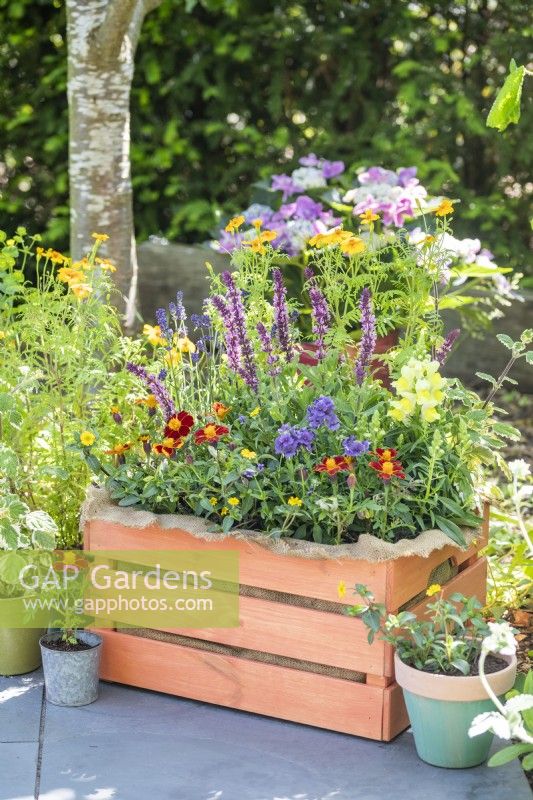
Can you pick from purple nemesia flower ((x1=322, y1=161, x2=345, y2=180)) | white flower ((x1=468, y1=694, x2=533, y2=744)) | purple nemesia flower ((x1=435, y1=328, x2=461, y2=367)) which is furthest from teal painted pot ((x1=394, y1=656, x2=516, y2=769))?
purple nemesia flower ((x1=322, y1=161, x2=345, y2=180))

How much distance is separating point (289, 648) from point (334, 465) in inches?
18.5

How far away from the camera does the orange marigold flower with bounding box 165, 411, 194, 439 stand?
2.76m

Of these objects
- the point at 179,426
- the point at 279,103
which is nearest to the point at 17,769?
the point at 179,426

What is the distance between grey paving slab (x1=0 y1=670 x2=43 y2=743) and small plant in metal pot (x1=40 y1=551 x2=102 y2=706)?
56mm

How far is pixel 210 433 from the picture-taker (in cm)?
267

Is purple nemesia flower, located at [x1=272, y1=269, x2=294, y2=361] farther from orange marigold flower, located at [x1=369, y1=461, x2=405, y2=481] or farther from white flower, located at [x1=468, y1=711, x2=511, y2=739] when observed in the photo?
white flower, located at [x1=468, y1=711, x2=511, y2=739]

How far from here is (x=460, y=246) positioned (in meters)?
3.95

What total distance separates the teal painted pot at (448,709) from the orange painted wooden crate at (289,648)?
0.37ft

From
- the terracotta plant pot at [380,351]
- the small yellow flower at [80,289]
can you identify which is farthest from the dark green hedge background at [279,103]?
the small yellow flower at [80,289]

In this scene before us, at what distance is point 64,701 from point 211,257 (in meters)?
3.06

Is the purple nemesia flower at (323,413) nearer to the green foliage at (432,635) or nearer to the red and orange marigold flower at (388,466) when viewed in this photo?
the red and orange marigold flower at (388,466)

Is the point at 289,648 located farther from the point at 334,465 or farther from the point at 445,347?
the point at 445,347

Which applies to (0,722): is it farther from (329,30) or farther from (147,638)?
(329,30)

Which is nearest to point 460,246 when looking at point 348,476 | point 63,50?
point 348,476
